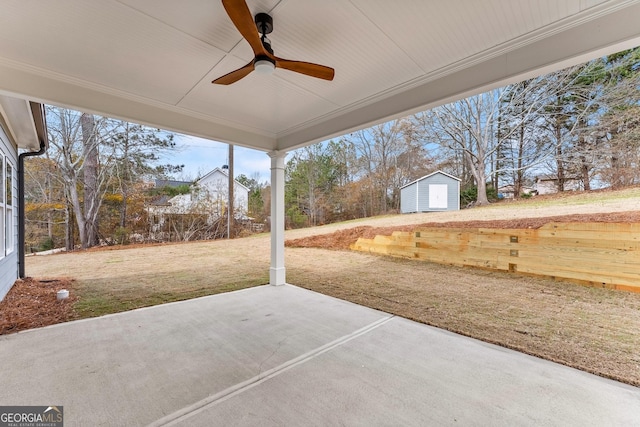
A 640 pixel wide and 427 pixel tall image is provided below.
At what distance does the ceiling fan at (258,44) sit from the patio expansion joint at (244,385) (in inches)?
83.1

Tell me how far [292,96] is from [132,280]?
4249mm

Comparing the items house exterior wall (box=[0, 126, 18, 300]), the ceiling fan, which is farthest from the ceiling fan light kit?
house exterior wall (box=[0, 126, 18, 300])

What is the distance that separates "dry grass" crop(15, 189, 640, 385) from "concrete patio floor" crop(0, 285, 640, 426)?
1.42ft

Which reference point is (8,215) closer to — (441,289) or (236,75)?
(236,75)

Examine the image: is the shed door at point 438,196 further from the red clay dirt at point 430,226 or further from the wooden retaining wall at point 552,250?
Answer: the wooden retaining wall at point 552,250

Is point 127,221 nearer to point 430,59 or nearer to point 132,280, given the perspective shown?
point 132,280

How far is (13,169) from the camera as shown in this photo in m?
4.14

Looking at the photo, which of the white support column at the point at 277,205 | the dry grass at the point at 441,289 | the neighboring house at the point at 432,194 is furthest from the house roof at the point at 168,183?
the neighboring house at the point at 432,194

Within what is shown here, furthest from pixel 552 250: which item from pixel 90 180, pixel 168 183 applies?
pixel 90 180

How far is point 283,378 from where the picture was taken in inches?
72.4

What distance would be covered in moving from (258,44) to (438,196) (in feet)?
17.6

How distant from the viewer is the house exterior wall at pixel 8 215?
11.1 ft

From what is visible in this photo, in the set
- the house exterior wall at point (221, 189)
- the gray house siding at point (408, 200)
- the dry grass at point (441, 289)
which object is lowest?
the dry grass at point (441, 289)

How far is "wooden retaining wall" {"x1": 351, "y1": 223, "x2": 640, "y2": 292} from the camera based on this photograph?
3330mm
